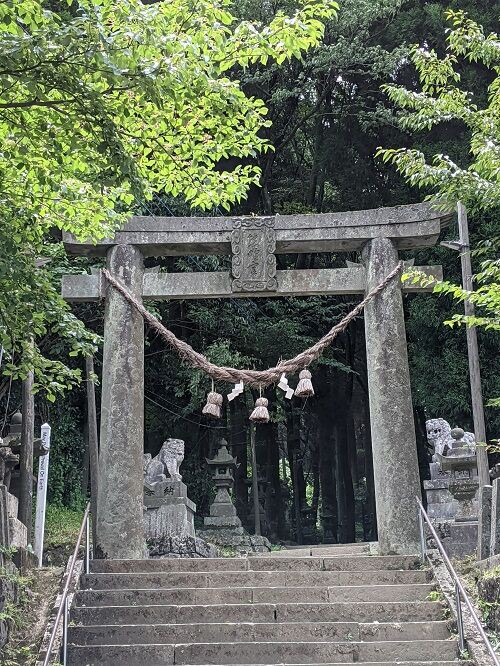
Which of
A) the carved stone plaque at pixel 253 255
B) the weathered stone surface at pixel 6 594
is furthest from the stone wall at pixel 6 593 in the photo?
the carved stone plaque at pixel 253 255

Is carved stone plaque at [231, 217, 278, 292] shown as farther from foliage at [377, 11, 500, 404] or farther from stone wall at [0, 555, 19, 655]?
stone wall at [0, 555, 19, 655]

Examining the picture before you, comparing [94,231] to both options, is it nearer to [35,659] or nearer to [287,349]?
[35,659]

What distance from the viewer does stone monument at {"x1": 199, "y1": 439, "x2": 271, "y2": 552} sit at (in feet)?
56.0

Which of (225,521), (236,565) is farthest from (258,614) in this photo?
(225,521)

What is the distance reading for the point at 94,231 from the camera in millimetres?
8062

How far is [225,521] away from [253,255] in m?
8.85

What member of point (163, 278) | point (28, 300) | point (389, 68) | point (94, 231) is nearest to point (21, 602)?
point (28, 300)

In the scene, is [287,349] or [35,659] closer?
[35,659]

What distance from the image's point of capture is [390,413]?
9938mm

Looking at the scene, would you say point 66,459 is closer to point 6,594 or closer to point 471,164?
point 6,594

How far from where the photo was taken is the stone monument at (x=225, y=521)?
17.1m

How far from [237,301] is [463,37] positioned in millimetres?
11235

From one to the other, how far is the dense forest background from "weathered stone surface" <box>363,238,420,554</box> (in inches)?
252

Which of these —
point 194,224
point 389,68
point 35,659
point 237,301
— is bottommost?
point 35,659
